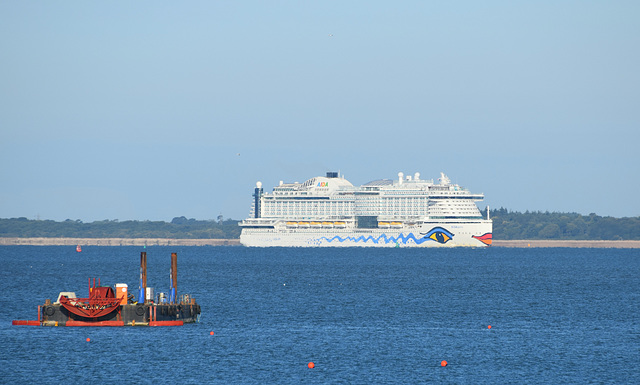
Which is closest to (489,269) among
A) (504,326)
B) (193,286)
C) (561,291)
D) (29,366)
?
(561,291)

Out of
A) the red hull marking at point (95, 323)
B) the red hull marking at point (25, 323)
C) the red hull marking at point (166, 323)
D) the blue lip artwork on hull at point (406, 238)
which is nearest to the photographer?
the red hull marking at point (95, 323)

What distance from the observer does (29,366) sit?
3622 cm

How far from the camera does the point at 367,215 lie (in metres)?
180

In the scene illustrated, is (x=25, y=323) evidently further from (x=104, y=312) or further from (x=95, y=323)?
(x=104, y=312)

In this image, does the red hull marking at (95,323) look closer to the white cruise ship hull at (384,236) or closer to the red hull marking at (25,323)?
the red hull marking at (25,323)

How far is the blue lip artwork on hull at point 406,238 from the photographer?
550ft

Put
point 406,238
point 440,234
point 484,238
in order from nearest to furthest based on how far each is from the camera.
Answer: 1. point 484,238
2. point 440,234
3. point 406,238

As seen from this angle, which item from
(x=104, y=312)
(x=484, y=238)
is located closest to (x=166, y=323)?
(x=104, y=312)

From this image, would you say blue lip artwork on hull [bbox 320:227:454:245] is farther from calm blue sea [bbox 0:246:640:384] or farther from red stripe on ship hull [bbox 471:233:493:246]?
calm blue sea [bbox 0:246:640:384]

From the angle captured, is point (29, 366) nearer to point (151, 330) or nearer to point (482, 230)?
point (151, 330)

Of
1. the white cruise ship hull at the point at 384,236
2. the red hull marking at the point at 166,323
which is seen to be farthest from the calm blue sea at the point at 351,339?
the white cruise ship hull at the point at 384,236

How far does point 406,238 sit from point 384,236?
4.02m

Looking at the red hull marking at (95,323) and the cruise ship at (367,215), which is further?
the cruise ship at (367,215)

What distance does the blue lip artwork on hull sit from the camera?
167500 mm
